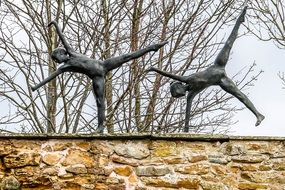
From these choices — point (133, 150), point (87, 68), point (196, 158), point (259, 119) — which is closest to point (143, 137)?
point (133, 150)

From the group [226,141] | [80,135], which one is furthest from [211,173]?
[80,135]

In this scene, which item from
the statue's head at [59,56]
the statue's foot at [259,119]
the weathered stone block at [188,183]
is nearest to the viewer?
the weathered stone block at [188,183]

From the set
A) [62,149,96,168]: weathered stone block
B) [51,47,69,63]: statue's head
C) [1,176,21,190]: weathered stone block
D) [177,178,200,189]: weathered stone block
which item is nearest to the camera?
[1,176,21,190]: weathered stone block

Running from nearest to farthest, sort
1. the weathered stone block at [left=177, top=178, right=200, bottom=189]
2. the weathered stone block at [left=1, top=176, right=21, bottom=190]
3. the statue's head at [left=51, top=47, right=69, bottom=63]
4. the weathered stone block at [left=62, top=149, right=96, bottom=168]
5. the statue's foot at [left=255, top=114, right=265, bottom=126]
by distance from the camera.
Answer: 1. the weathered stone block at [left=1, top=176, right=21, bottom=190]
2. the weathered stone block at [left=62, top=149, right=96, bottom=168]
3. the weathered stone block at [left=177, top=178, right=200, bottom=189]
4. the statue's head at [left=51, top=47, right=69, bottom=63]
5. the statue's foot at [left=255, top=114, right=265, bottom=126]

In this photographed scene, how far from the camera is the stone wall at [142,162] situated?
15.8 ft

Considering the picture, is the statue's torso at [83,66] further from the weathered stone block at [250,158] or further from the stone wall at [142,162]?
the weathered stone block at [250,158]

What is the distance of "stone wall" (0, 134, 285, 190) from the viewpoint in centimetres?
Result: 480

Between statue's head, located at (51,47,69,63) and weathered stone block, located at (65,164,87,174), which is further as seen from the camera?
statue's head, located at (51,47,69,63)

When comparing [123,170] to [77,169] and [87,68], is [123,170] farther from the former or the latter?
[87,68]

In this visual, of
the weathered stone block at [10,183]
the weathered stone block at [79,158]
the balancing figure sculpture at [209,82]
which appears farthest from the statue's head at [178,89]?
the weathered stone block at [10,183]

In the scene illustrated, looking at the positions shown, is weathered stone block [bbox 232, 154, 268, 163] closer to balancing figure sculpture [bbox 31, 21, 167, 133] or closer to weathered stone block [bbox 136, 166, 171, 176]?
weathered stone block [bbox 136, 166, 171, 176]

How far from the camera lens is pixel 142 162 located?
4.95 meters

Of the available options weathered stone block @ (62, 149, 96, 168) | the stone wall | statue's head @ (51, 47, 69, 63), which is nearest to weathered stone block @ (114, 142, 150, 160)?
the stone wall

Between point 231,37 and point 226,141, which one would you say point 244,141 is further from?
point 231,37
